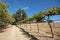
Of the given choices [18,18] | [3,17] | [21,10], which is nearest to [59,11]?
[3,17]

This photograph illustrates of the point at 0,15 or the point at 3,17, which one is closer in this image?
the point at 0,15

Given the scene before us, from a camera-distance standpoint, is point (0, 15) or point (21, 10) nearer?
point (0, 15)

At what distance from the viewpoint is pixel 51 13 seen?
1447cm

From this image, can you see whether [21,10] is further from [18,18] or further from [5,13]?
[5,13]

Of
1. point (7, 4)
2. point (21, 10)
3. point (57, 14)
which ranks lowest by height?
point (57, 14)

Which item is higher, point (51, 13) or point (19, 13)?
point (19, 13)

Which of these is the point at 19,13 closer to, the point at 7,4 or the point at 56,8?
the point at 7,4

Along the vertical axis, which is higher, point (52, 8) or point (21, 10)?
point (21, 10)

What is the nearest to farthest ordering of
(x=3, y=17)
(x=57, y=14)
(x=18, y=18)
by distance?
1. (x=57, y=14)
2. (x=3, y=17)
3. (x=18, y=18)

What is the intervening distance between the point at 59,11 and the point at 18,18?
11213 cm

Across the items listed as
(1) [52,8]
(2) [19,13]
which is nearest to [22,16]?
(2) [19,13]

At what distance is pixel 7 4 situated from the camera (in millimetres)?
36781

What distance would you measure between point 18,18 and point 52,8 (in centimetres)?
11116

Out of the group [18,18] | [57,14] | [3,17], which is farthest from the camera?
[18,18]
